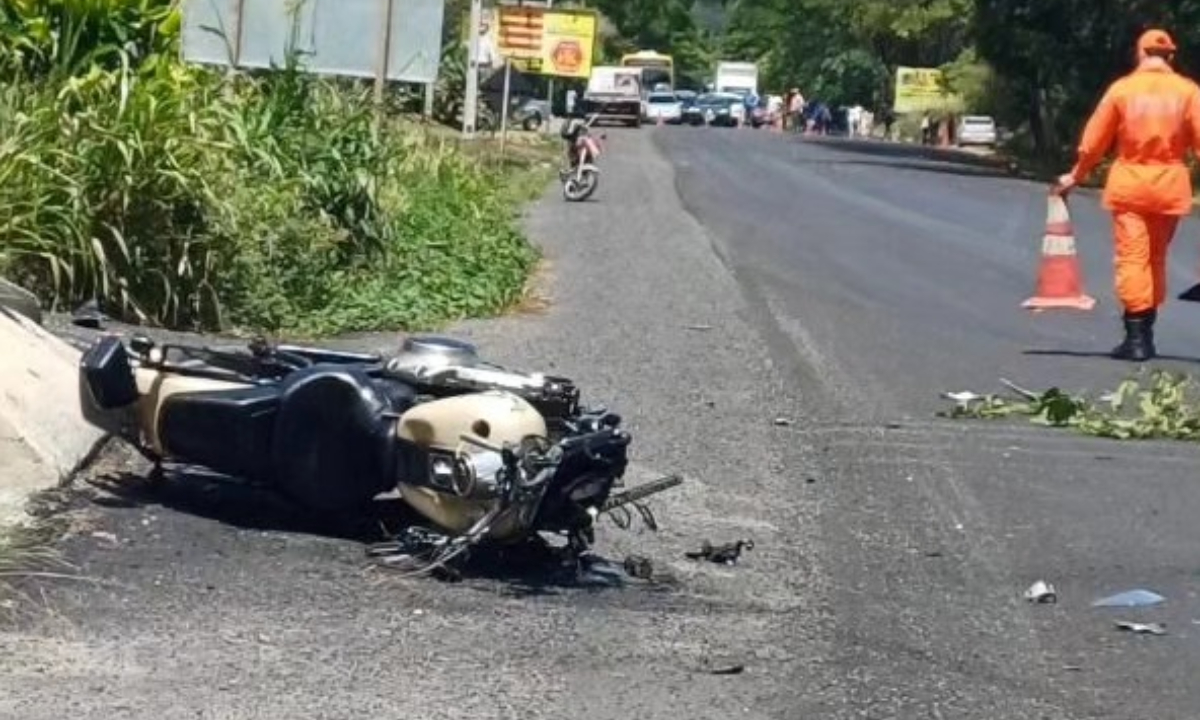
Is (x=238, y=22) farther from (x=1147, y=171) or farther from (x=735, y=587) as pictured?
(x=735, y=587)

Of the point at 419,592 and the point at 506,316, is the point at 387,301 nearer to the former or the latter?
the point at 506,316

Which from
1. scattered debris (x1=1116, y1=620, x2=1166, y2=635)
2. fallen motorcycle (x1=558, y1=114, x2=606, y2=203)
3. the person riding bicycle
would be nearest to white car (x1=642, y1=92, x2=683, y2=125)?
the person riding bicycle

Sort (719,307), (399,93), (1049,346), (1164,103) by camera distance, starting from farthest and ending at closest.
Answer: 1. (399,93)
2. (719,307)
3. (1049,346)
4. (1164,103)

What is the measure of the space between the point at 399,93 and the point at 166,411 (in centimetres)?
1227

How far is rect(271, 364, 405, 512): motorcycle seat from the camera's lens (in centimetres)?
798

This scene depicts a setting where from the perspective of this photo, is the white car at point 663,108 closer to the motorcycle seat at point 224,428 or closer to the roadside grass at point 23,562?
the motorcycle seat at point 224,428

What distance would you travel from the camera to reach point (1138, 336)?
14703mm

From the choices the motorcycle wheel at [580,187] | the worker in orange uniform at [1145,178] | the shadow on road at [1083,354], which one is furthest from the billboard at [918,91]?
the worker in orange uniform at [1145,178]

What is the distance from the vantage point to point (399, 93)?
67.1 ft

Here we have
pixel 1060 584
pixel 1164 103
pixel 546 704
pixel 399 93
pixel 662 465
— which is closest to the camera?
pixel 546 704

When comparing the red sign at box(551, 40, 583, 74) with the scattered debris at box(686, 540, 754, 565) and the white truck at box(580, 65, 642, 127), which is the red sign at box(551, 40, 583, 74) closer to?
the white truck at box(580, 65, 642, 127)

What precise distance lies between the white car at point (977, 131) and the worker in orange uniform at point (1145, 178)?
75680 mm

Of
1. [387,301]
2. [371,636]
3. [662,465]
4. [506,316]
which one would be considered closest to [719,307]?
[506,316]

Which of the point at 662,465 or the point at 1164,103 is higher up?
the point at 1164,103
